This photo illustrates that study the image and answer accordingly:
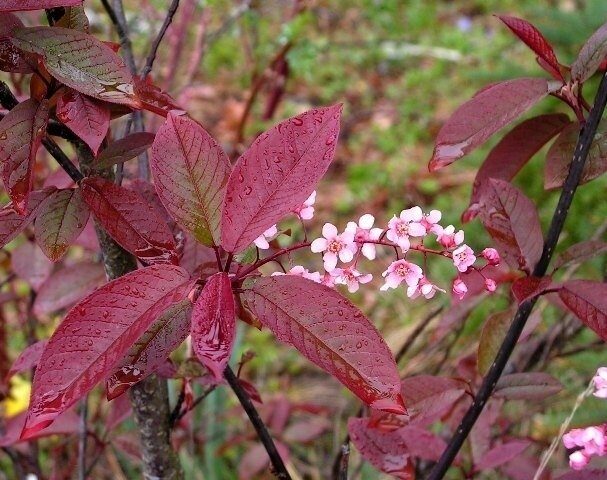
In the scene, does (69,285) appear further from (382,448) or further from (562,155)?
(562,155)

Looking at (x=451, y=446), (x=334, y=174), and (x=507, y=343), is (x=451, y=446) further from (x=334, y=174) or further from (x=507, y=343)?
(x=334, y=174)

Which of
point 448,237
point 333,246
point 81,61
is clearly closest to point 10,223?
point 81,61

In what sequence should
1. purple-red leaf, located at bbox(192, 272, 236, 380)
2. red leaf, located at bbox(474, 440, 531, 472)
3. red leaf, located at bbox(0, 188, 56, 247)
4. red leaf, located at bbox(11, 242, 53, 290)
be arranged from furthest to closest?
red leaf, located at bbox(11, 242, 53, 290) < red leaf, located at bbox(474, 440, 531, 472) < red leaf, located at bbox(0, 188, 56, 247) < purple-red leaf, located at bbox(192, 272, 236, 380)

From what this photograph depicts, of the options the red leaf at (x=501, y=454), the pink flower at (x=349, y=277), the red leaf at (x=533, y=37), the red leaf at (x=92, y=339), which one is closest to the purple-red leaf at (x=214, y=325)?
the red leaf at (x=92, y=339)

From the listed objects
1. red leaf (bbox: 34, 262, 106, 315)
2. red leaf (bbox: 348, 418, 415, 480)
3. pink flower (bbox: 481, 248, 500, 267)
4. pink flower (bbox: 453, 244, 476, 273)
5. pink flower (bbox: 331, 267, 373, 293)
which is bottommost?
red leaf (bbox: 348, 418, 415, 480)

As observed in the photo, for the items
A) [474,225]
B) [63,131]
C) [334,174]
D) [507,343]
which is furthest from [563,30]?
[63,131]

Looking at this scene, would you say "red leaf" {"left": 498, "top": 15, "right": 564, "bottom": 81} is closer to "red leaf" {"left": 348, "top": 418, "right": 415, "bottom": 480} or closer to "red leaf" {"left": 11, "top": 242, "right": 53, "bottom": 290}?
"red leaf" {"left": 348, "top": 418, "right": 415, "bottom": 480}

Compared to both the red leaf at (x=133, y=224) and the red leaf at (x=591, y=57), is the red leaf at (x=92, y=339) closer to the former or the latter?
the red leaf at (x=133, y=224)

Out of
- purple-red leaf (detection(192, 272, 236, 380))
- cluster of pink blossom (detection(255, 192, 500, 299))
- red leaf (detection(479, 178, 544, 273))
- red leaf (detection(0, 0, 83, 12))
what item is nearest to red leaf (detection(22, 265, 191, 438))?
purple-red leaf (detection(192, 272, 236, 380))
